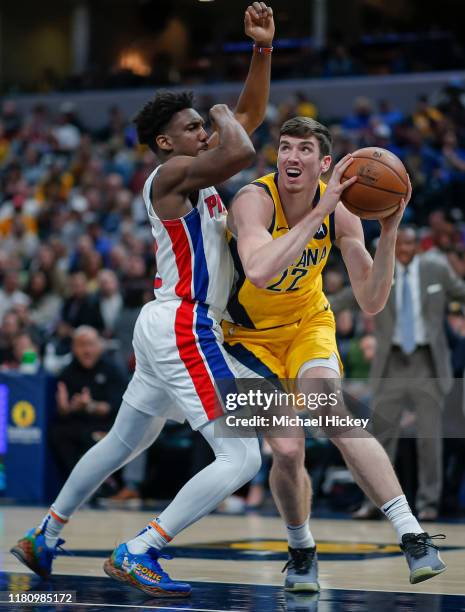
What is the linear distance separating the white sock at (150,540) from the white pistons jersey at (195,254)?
2.96ft

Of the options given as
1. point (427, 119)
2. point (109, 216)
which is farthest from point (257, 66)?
point (109, 216)

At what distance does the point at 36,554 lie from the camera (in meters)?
4.88

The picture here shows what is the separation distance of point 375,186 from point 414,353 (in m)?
4.20

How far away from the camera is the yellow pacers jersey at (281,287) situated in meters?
4.70

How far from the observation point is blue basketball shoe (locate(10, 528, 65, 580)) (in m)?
4.88

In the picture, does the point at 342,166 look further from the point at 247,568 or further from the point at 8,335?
the point at 8,335

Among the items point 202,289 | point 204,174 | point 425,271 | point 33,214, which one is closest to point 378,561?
point 202,289

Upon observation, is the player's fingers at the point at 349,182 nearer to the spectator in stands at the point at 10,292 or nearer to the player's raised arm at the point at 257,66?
the player's raised arm at the point at 257,66

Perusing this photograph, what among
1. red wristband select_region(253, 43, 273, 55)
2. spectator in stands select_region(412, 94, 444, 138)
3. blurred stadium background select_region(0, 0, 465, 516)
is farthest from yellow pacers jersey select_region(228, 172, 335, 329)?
spectator in stands select_region(412, 94, 444, 138)

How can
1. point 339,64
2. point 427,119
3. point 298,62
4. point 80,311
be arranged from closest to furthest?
point 80,311 → point 427,119 → point 339,64 → point 298,62

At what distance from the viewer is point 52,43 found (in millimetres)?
25578

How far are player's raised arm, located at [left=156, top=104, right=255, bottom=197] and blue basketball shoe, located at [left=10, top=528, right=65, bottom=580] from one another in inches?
62.6

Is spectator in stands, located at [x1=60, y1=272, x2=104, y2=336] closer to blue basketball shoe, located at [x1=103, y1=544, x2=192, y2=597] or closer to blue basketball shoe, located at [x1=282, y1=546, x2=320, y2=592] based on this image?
blue basketball shoe, located at [x1=282, y1=546, x2=320, y2=592]

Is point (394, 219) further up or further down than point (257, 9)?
further down
